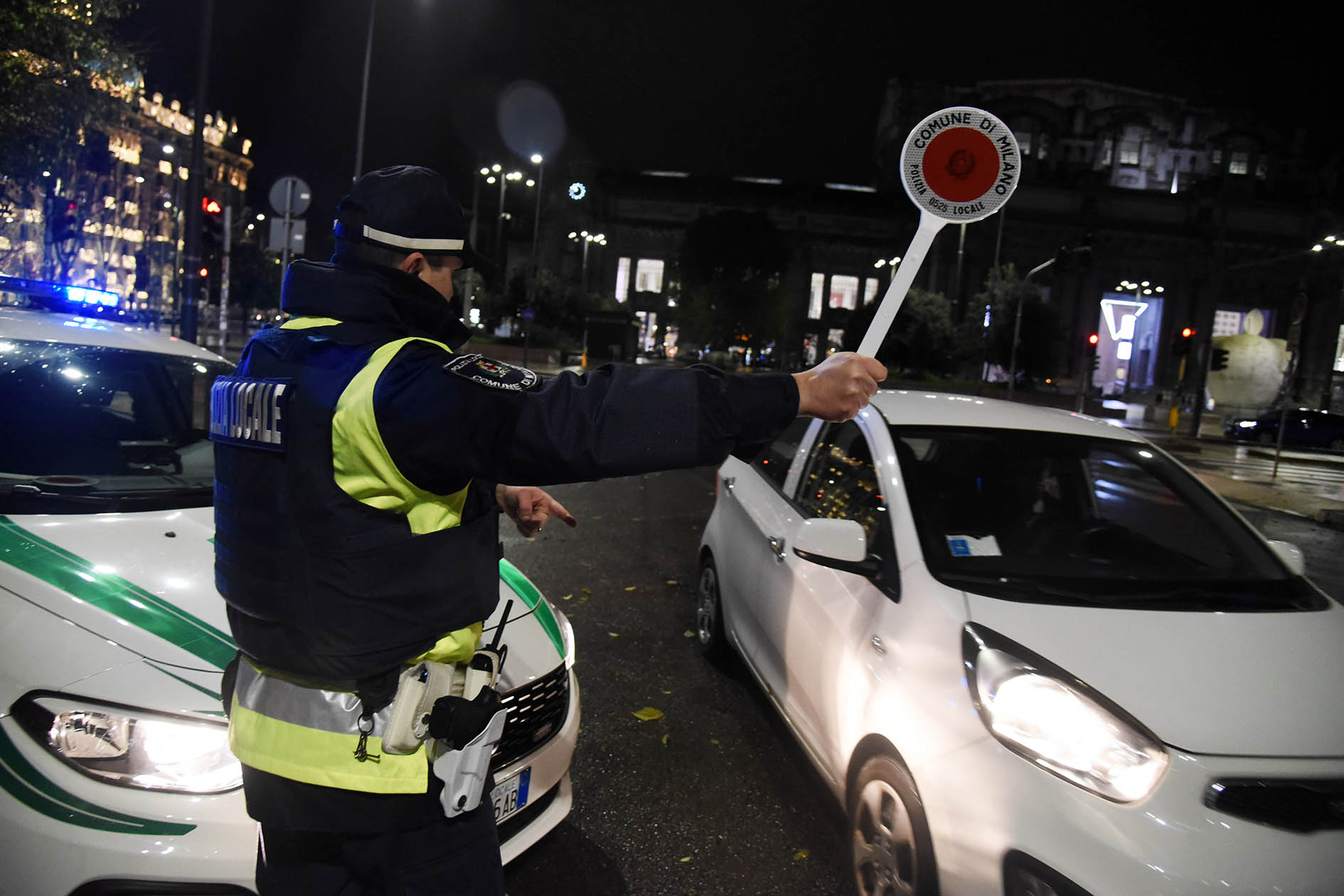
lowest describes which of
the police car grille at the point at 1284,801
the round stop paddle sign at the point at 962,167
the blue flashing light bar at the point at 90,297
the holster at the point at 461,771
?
the police car grille at the point at 1284,801

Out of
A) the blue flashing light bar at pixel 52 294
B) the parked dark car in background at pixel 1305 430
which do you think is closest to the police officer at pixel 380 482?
the blue flashing light bar at pixel 52 294

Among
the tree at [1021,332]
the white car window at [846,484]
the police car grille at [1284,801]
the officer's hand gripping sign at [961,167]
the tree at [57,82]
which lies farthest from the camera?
the tree at [1021,332]

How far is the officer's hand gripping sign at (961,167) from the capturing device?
2.17m

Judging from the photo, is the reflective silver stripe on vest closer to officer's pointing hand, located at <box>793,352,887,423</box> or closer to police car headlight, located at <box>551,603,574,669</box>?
officer's pointing hand, located at <box>793,352,887,423</box>

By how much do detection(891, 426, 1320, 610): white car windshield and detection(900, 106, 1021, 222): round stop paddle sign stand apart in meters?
1.12

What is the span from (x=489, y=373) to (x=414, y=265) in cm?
33

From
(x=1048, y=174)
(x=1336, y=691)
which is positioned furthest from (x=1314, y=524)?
(x=1048, y=174)

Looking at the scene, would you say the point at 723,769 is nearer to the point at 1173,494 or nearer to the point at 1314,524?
the point at 1173,494

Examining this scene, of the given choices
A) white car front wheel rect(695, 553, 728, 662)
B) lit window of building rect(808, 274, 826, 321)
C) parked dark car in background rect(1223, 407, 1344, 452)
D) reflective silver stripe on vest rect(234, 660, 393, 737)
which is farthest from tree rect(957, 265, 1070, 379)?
reflective silver stripe on vest rect(234, 660, 393, 737)

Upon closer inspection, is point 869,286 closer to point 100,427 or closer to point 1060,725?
point 100,427

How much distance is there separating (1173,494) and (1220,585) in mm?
624

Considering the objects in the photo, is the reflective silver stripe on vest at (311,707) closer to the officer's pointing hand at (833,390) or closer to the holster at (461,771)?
the holster at (461,771)

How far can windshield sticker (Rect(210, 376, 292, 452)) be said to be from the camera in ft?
4.82

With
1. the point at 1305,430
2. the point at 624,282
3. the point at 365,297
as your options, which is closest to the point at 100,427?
the point at 365,297
